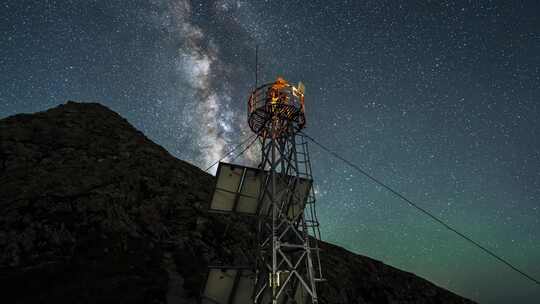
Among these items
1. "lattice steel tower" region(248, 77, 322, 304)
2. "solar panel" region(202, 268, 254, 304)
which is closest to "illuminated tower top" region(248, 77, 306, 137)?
"lattice steel tower" region(248, 77, 322, 304)

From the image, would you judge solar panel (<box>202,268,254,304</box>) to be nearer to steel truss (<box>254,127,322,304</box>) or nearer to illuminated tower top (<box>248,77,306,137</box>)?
steel truss (<box>254,127,322,304</box>)

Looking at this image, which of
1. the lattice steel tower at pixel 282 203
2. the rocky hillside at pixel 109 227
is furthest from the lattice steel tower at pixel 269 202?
the rocky hillside at pixel 109 227

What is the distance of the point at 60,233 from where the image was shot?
1961cm

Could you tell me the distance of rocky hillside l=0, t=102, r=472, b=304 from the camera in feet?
55.4

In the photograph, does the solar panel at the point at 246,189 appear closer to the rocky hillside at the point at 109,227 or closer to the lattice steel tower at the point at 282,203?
the lattice steel tower at the point at 282,203

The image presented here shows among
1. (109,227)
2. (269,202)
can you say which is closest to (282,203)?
(269,202)

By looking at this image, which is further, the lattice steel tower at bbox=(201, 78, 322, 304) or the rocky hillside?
the rocky hillside

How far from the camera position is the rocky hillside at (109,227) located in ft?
55.4

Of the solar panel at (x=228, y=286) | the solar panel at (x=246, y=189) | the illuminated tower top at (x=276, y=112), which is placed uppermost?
the illuminated tower top at (x=276, y=112)

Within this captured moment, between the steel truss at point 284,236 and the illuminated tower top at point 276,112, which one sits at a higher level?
the illuminated tower top at point 276,112

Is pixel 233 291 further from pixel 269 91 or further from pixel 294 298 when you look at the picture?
pixel 269 91

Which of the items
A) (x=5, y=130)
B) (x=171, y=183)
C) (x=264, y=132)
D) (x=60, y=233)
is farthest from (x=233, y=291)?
(x=5, y=130)

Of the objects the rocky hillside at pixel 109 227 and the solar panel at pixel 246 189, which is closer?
the solar panel at pixel 246 189

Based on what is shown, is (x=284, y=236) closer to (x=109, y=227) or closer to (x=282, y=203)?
(x=282, y=203)
